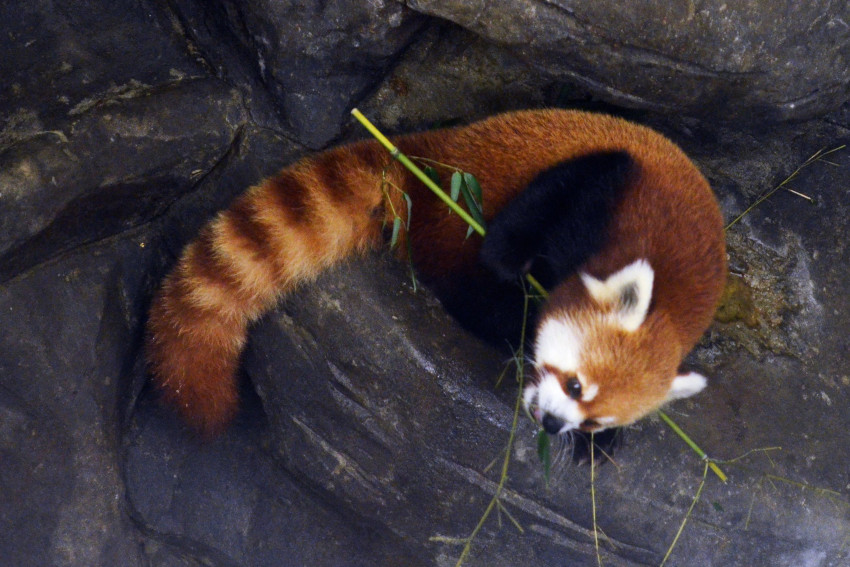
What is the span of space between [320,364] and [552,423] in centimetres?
95

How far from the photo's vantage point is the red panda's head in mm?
2312

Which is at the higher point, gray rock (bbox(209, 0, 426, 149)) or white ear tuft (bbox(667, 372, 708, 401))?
gray rock (bbox(209, 0, 426, 149))

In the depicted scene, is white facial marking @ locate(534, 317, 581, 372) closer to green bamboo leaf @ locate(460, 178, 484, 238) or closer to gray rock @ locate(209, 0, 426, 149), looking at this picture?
green bamboo leaf @ locate(460, 178, 484, 238)

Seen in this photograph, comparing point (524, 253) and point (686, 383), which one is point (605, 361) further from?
point (524, 253)

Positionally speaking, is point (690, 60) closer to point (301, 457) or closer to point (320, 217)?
point (320, 217)

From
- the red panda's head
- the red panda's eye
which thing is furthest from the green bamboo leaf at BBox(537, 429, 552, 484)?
the red panda's eye

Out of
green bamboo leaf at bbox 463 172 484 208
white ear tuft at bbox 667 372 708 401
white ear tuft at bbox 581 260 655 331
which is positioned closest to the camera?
white ear tuft at bbox 581 260 655 331

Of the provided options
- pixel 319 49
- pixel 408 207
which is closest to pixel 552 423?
pixel 408 207

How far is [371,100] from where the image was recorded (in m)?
3.12

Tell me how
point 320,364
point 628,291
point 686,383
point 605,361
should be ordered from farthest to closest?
point 320,364 → point 686,383 → point 605,361 → point 628,291

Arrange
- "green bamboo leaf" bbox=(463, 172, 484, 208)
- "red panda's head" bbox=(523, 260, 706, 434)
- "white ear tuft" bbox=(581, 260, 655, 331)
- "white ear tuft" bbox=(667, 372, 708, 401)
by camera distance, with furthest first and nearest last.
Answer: "green bamboo leaf" bbox=(463, 172, 484, 208)
"white ear tuft" bbox=(667, 372, 708, 401)
"red panda's head" bbox=(523, 260, 706, 434)
"white ear tuft" bbox=(581, 260, 655, 331)

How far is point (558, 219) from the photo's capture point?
2580 mm

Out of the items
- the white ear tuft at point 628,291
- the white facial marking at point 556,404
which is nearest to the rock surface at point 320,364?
the white facial marking at point 556,404

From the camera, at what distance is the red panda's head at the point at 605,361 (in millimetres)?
2312
